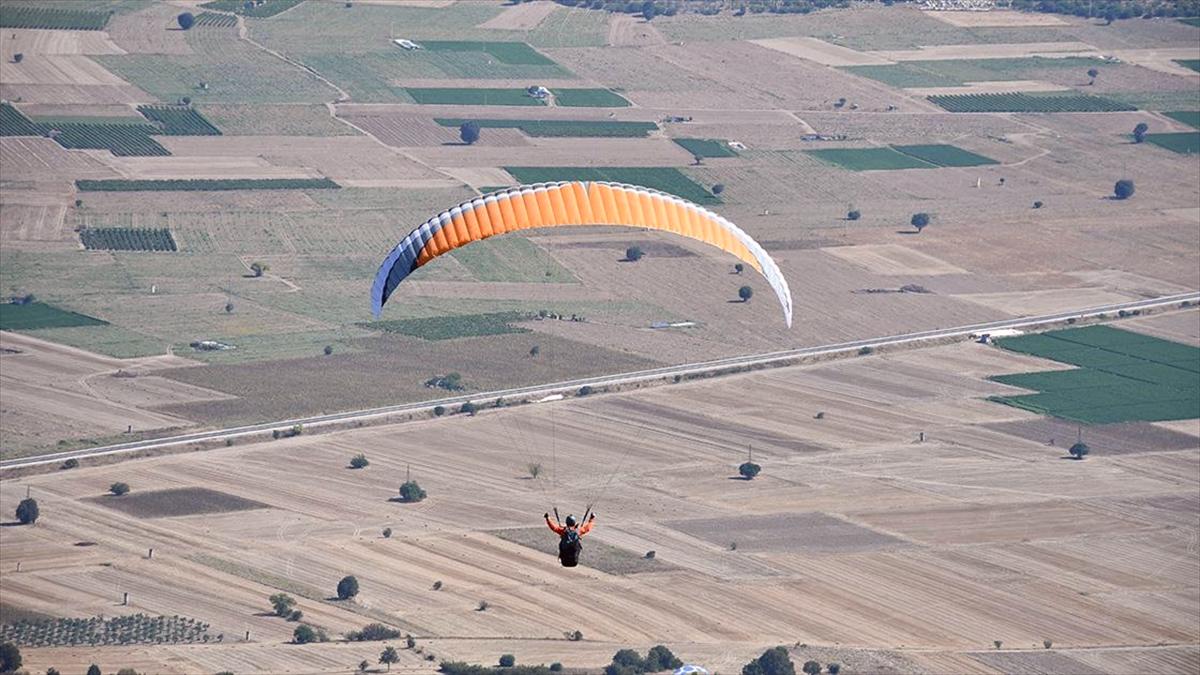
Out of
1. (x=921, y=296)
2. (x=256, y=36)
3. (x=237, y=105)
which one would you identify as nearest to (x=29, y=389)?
(x=921, y=296)

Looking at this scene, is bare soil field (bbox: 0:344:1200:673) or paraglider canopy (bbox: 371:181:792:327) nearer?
paraglider canopy (bbox: 371:181:792:327)

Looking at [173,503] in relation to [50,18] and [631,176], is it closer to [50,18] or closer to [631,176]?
[631,176]

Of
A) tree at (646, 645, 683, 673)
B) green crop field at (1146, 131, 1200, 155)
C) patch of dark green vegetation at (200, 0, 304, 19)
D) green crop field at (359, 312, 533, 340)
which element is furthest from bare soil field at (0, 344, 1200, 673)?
patch of dark green vegetation at (200, 0, 304, 19)

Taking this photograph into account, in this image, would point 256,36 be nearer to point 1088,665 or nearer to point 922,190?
point 922,190

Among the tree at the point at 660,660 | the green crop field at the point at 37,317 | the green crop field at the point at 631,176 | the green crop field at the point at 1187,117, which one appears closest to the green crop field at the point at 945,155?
the green crop field at the point at 631,176

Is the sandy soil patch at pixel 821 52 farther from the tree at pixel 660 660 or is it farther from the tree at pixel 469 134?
the tree at pixel 660 660

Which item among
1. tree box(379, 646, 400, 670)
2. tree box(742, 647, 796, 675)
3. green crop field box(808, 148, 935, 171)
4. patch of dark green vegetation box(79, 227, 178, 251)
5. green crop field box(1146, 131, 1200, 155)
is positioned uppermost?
tree box(742, 647, 796, 675)

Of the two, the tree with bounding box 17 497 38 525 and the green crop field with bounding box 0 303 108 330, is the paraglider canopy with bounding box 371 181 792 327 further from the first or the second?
the green crop field with bounding box 0 303 108 330

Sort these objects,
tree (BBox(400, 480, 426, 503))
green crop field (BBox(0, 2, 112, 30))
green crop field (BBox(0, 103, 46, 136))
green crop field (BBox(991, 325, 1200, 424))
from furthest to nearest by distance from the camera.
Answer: green crop field (BBox(0, 2, 112, 30)) < green crop field (BBox(0, 103, 46, 136)) < green crop field (BBox(991, 325, 1200, 424)) < tree (BBox(400, 480, 426, 503))
